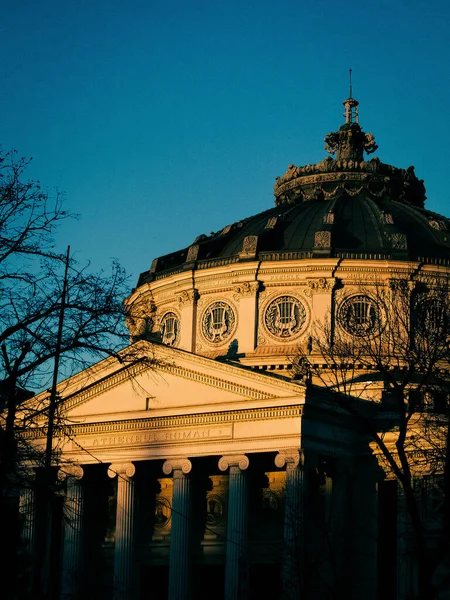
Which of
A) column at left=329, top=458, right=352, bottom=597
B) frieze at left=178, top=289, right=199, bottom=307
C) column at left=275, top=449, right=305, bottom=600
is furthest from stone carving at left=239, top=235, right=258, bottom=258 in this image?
column at left=275, top=449, right=305, bottom=600

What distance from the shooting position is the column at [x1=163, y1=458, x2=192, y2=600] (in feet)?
183

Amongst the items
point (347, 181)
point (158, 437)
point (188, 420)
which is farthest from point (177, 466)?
point (347, 181)

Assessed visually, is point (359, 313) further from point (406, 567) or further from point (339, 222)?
point (406, 567)

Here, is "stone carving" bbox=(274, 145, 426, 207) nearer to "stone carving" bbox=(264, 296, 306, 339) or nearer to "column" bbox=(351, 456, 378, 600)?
"stone carving" bbox=(264, 296, 306, 339)

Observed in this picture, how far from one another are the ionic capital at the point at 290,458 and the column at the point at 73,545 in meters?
10.7

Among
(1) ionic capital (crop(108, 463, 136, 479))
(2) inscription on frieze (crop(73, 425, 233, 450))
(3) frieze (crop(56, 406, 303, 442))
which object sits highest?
(3) frieze (crop(56, 406, 303, 442))

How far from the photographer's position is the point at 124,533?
58844mm

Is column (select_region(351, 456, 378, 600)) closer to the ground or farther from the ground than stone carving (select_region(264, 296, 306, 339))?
closer to the ground

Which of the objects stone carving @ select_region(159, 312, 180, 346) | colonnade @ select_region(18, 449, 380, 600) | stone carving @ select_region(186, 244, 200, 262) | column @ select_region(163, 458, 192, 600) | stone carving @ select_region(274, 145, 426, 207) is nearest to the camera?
colonnade @ select_region(18, 449, 380, 600)

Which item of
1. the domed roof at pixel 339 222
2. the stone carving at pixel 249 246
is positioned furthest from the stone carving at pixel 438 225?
the stone carving at pixel 249 246

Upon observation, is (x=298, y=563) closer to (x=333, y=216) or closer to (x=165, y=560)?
(x=165, y=560)

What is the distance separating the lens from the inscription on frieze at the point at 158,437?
56.4m

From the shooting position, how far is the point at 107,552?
61938 millimetres

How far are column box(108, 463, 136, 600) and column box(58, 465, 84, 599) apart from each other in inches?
75.9
